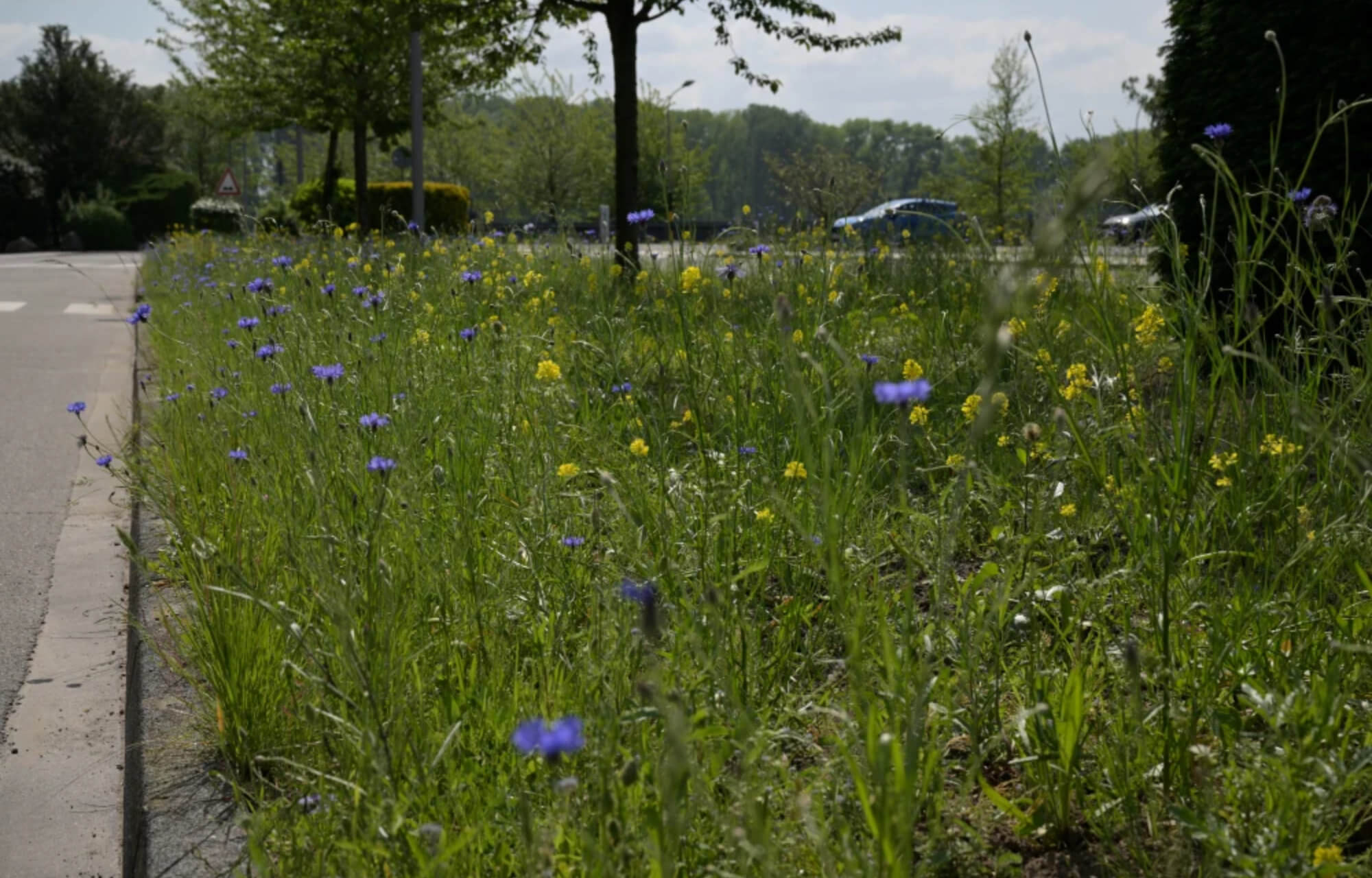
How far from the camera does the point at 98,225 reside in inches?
1513

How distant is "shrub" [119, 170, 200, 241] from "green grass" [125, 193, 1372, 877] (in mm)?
40694

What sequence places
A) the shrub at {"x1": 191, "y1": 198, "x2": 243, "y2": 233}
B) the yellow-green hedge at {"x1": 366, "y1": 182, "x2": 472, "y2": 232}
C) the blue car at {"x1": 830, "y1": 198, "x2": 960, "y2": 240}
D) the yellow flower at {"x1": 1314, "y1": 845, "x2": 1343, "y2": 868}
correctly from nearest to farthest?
the yellow flower at {"x1": 1314, "y1": 845, "x2": 1343, "y2": 868}
the blue car at {"x1": 830, "y1": 198, "x2": 960, "y2": 240}
the yellow-green hedge at {"x1": 366, "y1": 182, "x2": 472, "y2": 232}
the shrub at {"x1": 191, "y1": 198, "x2": 243, "y2": 233}

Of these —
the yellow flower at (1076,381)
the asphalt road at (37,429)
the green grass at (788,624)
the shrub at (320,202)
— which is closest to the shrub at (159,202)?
the shrub at (320,202)

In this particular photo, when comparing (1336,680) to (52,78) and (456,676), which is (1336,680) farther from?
(52,78)

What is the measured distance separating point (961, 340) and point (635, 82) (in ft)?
22.2

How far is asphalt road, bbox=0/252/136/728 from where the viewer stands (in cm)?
376

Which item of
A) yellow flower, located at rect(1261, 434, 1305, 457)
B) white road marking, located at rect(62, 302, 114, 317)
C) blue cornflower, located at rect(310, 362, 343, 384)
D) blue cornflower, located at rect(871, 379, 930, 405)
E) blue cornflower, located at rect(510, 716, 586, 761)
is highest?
blue cornflower, located at rect(871, 379, 930, 405)

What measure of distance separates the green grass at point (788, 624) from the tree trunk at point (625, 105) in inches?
283

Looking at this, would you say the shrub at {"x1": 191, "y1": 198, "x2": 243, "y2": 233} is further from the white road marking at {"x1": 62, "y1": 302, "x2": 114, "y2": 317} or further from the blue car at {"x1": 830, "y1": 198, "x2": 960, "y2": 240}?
the blue car at {"x1": 830, "y1": 198, "x2": 960, "y2": 240}

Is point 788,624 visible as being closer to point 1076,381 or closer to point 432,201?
point 1076,381

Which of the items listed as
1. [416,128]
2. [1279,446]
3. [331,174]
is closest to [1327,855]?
[1279,446]

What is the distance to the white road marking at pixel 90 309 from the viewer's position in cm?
1416

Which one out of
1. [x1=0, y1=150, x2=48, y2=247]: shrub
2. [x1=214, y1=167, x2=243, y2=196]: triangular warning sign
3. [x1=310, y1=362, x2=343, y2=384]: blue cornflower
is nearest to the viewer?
[x1=310, y1=362, x2=343, y2=384]: blue cornflower

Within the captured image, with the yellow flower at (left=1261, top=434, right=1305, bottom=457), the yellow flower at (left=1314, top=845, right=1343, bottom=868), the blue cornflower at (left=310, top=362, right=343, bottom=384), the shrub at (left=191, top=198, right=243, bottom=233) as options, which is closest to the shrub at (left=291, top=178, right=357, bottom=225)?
the shrub at (left=191, top=198, right=243, bottom=233)
